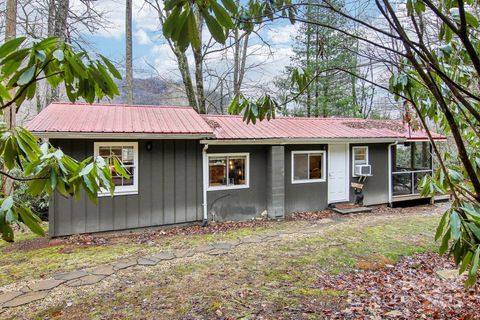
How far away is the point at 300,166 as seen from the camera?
9750 mm

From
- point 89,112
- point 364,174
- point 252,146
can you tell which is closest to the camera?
point 89,112

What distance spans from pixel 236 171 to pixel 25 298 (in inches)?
228

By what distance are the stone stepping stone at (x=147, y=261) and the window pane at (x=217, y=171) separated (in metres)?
3.25

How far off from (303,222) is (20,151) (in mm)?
7895

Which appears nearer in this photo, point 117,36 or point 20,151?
point 20,151

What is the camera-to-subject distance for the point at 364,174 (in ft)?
33.8

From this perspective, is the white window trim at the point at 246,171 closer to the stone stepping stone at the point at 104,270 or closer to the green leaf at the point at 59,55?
the stone stepping stone at the point at 104,270

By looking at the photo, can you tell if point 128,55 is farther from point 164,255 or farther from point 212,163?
point 164,255

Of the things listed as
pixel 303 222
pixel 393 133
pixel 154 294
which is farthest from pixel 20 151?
pixel 393 133

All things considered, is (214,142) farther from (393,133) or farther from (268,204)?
(393,133)

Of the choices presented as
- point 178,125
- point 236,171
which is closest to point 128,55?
point 178,125

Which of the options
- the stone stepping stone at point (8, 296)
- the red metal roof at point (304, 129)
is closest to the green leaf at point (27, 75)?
the stone stepping stone at point (8, 296)

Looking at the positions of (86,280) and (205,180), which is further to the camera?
(205,180)

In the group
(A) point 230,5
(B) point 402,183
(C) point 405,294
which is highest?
(A) point 230,5
